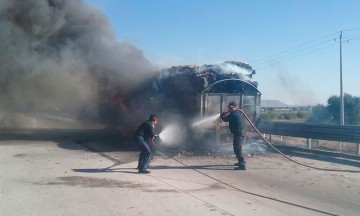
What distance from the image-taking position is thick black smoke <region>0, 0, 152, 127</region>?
1569 cm

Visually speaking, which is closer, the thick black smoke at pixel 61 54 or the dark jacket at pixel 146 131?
the dark jacket at pixel 146 131

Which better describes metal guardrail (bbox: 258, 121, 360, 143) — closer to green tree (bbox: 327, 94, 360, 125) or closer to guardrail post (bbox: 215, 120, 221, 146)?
guardrail post (bbox: 215, 120, 221, 146)

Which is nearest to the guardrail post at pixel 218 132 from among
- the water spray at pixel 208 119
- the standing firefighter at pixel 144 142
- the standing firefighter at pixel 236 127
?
the water spray at pixel 208 119

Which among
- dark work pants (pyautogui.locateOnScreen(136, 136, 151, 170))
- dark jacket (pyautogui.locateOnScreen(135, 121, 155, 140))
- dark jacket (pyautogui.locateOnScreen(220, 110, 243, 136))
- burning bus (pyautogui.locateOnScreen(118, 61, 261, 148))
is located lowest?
dark work pants (pyautogui.locateOnScreen(136, 136, 151, 170))

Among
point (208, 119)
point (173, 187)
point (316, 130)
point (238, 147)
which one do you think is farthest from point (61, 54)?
point (173, 187)

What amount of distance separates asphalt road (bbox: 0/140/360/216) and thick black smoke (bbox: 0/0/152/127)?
622cm

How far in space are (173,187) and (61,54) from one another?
37.7 feet

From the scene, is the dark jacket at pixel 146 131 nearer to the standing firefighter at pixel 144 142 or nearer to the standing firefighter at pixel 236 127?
the standing firefighter at pixel 144 142

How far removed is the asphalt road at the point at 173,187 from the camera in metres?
5.58

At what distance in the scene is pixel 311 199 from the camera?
6.22 m

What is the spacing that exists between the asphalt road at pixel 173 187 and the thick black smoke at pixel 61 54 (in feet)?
20.4

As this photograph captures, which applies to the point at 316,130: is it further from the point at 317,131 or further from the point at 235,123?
the point at 235,123

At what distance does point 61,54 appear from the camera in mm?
16469

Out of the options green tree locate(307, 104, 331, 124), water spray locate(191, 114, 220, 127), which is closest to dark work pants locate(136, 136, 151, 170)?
water spray locate(191, 114, 220, 127)
